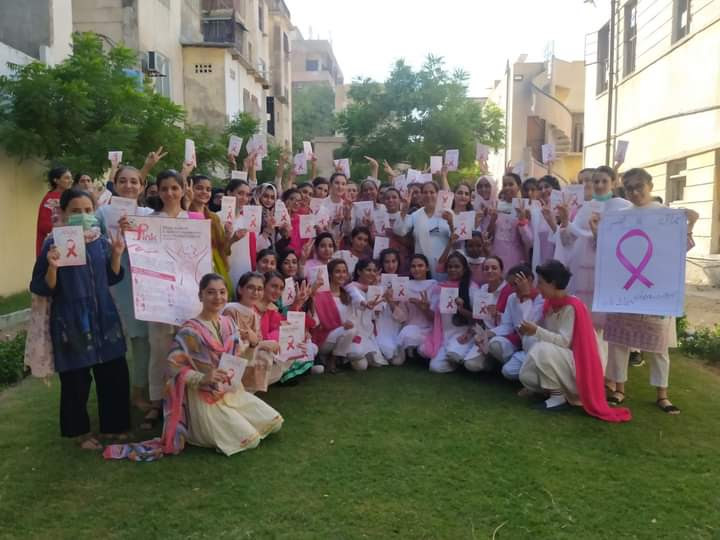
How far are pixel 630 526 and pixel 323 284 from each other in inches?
127

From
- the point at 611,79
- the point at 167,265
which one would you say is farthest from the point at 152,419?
the point at 611,79

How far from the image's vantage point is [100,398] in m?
4.07

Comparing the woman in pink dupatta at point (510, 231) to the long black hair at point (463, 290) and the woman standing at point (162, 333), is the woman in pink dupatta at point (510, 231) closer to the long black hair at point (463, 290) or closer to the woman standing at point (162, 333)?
the long black hair at point (463, 290)

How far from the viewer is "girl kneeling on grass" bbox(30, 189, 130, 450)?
3699 millimetres

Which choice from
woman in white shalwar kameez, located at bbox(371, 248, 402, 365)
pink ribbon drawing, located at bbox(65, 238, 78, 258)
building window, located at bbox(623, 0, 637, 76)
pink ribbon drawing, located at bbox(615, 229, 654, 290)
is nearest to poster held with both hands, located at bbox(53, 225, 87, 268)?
pink ribbon drawing, located at bbox(65, 238, 78, 258)

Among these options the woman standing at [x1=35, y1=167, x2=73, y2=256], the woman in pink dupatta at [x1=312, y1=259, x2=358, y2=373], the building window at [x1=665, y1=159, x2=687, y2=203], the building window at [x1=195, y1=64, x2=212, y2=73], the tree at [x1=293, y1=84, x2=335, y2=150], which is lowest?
the woman in pink dupatta at [x1=312, y1=259, x2=358, y2=373]

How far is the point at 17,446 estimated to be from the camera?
4.09m

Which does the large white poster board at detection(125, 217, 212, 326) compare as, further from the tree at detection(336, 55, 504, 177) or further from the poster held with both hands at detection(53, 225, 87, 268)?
the tree at detection(336, 55, 504, 177)

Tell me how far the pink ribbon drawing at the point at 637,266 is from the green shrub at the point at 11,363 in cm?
531

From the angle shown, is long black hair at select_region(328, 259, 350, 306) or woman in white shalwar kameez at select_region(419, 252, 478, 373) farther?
long black hair at select_region(328, 259, 350, 306)

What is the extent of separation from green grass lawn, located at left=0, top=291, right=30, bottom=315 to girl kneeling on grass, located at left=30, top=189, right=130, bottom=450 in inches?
200

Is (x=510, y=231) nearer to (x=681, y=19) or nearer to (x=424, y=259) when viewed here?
(x=424, y=259)

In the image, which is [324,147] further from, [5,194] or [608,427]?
[608,427]

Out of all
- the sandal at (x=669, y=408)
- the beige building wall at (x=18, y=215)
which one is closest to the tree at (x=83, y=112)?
the beige building wall at (x=18, y=215)
